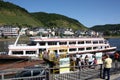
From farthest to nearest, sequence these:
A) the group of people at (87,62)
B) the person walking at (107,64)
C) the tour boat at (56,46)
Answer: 1. the tour boat at (56,46)
2. the group of people at (87,62)
3. the person walking at (107,64)

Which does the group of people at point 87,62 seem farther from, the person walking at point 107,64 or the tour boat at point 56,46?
the tour boat at point 56,46

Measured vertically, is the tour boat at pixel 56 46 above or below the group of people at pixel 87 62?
above

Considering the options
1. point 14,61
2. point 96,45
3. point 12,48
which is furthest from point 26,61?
point 96,45

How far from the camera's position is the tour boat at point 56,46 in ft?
154

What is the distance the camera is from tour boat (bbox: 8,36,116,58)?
4694 centimetres

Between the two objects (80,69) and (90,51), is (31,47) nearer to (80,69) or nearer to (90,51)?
(90,51)

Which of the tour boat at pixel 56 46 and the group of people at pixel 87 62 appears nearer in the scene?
the group of people at pixel 87 62

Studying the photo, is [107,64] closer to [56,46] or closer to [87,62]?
[87,62]

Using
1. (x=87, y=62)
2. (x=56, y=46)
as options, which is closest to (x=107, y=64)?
(x=87, y=62)

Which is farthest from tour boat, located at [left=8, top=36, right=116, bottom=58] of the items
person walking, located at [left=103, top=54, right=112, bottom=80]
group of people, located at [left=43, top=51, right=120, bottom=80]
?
person walking, located at [left=103, top=54, right=112, bottom=80]

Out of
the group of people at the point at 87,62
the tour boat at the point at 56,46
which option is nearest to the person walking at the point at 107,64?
the group of people at the point at 87,62

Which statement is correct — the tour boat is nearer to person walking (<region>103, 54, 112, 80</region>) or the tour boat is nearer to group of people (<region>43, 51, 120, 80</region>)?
group of people (<region>43, 51, 120, 80</region>)

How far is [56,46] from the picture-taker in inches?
1949

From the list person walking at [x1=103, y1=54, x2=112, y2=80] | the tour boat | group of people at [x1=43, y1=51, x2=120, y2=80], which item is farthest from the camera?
the tour boat
